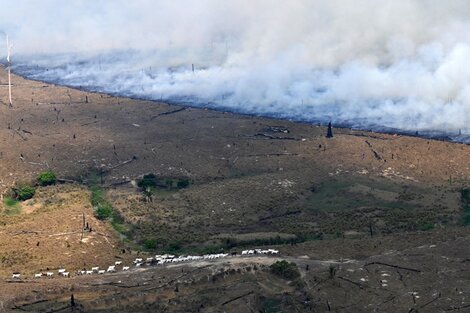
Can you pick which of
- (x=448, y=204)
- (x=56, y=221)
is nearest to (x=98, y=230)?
(x=56, y=221)

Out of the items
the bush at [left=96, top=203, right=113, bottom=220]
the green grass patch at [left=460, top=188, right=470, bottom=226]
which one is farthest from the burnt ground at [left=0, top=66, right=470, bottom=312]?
the bush at [left=96, top=203, right=113, bottom=220]

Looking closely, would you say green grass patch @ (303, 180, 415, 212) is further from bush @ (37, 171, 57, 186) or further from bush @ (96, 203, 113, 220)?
bush @ (37, 171, 57, 186)

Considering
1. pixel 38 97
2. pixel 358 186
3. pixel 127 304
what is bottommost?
pixel 127 304

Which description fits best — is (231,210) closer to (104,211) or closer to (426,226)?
(104,211)

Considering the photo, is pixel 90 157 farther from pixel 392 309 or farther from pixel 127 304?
pixel 392 309

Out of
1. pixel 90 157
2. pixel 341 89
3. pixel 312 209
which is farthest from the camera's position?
pixel 341 89

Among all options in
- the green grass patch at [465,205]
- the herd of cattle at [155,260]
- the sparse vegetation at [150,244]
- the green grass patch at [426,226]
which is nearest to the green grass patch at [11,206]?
the sparse vegetation at [150,244]
